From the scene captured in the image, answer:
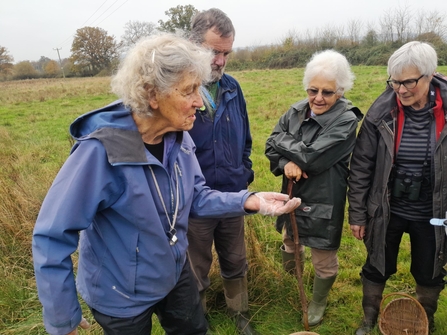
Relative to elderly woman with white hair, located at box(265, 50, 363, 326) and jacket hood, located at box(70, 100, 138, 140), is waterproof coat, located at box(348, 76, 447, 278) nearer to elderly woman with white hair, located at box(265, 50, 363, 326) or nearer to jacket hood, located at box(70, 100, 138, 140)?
elderly woman with white hair, located at box(265, 50, 363, 326)

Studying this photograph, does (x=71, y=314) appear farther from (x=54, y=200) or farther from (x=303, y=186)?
(x=303, y=186)

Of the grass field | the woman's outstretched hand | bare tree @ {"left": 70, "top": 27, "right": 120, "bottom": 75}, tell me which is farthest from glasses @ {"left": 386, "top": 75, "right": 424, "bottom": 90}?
bare tree @ {"left": 70, "top": 27, "right": 120, "bottom": 75}

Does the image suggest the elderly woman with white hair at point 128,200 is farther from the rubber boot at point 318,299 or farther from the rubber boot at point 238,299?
the rubber boot at point 318,299

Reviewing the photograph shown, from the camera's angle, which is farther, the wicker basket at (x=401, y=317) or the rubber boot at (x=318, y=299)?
A: the rubber boot at (x=318, y=299)

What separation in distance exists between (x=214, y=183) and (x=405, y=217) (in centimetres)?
130

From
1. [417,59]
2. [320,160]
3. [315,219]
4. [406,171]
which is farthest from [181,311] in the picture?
[417,59]

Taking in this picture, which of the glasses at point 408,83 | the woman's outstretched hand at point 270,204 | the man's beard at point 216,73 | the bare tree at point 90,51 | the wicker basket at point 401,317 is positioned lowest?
the wicker basket at point 401,317

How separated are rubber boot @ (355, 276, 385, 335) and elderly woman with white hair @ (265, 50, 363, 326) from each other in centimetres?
38

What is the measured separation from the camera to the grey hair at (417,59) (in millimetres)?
2068

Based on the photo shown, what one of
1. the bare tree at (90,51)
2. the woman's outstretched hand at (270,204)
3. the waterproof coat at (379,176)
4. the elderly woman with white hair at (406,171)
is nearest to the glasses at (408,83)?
the elderly woman with white hair at (406,171)

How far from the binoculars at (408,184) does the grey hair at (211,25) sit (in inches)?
56.8

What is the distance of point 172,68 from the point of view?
5.00 feet

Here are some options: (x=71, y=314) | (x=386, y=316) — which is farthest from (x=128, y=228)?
(x=386, y=316)

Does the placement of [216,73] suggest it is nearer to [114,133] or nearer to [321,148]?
[321,148]
